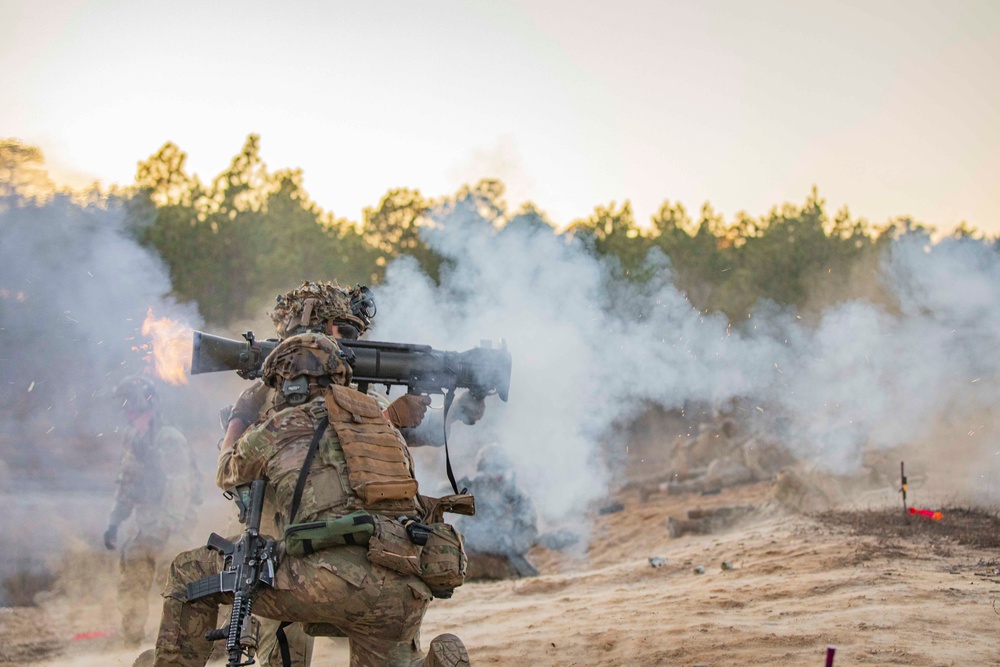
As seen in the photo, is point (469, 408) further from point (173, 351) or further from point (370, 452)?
point (173, 351)

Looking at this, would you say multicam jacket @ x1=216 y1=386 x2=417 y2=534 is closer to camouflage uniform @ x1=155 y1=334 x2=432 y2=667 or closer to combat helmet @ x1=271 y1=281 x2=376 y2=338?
camouflage uniform @ x1=155 y1=334 x2=432 y2=667

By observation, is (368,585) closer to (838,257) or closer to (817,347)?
(817,347)

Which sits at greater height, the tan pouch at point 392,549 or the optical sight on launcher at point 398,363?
the optical sight on launcher at point 398,363

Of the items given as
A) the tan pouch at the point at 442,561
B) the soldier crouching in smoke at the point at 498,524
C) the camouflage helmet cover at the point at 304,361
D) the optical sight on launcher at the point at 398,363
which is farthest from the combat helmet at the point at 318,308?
the soldier crouching in smoke at the point at 498,524

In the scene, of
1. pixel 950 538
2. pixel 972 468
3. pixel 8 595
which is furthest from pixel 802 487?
pixel 8 595

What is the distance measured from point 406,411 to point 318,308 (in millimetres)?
898

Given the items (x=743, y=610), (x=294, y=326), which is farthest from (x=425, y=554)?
(x=743, y=610)

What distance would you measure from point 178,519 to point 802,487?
885cm

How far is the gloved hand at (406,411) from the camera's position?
5.55 metres

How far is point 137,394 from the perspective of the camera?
818cm

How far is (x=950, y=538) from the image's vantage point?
8.95 metres

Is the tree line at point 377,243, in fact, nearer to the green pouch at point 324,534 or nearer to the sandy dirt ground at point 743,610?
the sandy dirt ground at point 743,610

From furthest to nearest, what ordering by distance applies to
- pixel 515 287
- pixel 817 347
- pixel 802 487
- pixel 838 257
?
pixel 838 257, pixel 817 347, pixel 802 487, pixel 515 287

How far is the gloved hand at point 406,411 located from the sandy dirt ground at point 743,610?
187 centimetres
